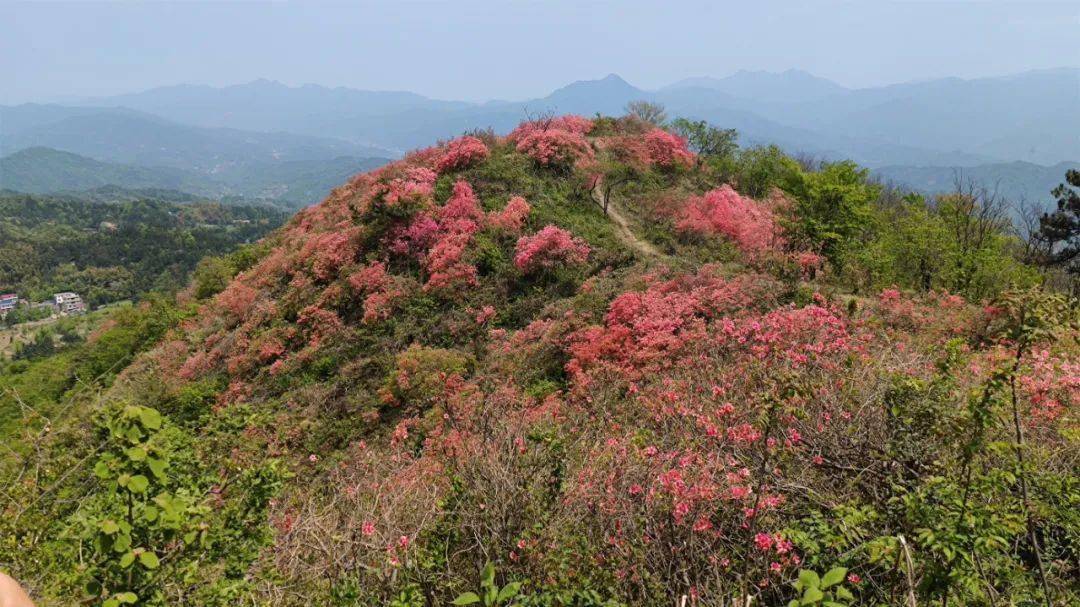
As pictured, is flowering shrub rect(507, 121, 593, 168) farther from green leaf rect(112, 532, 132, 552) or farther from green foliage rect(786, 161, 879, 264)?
Result: green leaf rect(112, 532, 132, 552)

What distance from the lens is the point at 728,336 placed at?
10.6 m

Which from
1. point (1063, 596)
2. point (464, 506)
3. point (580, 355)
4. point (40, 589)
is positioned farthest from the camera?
point (580, 355)

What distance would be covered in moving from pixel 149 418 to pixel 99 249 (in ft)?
510

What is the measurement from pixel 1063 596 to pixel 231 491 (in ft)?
23.3

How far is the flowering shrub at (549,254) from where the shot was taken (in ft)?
55.5

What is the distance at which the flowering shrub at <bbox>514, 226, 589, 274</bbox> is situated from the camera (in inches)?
666

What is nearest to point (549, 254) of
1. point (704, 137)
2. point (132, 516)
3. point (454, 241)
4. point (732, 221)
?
point (454, 241)

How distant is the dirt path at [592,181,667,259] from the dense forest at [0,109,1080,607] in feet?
0.42

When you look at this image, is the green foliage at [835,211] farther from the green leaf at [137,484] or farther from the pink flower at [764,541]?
the green leaf at [137,484]

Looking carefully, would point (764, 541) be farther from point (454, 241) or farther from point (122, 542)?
point (454, 241)

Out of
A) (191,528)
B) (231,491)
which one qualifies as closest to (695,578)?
(191,528)

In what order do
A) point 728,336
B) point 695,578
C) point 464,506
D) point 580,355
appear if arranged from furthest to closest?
point 580,355, point 728,336, point 464,506, point 695,578

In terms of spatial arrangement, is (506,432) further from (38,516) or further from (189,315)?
(189,315)

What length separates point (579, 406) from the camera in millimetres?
10242
